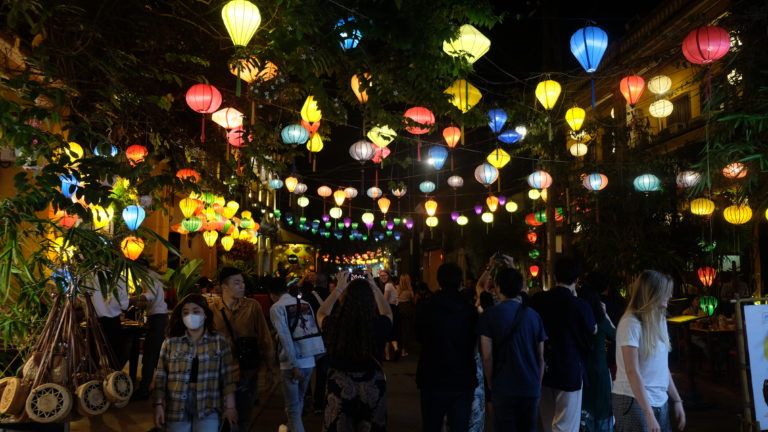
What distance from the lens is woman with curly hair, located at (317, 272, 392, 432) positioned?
5.00 m

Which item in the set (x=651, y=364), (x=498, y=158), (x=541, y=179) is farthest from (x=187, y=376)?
(x=541, y=179)

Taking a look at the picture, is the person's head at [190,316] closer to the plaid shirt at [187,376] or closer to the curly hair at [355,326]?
the plaid shirt at [187,376]

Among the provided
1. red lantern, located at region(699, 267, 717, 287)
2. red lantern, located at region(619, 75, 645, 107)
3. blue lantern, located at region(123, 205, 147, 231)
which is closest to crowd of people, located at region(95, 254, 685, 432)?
blue lantern, located at region(123, 205, 147, 231)

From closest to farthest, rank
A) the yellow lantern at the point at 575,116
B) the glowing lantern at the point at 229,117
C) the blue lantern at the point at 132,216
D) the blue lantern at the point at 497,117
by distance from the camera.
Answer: the blue lantern at the point at 132,216 < the glowing lantern at the point at 229,117 < the blue lantern at the point at 497,117 < the yellow lantern at the point at 575,116

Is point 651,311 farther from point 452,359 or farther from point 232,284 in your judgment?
point 232,284

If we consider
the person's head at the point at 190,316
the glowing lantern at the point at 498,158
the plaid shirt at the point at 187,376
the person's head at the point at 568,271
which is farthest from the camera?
the glowing lantern at the point at 498,158

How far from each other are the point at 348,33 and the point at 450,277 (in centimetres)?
287

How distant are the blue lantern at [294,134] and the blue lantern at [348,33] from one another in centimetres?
342

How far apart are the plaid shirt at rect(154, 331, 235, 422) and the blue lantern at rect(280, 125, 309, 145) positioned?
609 centimetres

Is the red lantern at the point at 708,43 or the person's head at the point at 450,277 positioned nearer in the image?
the person's head at the point at 450,277

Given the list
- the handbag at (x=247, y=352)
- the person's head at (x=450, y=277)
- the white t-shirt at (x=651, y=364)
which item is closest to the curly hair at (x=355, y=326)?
the person's head at (x=450, y=277)

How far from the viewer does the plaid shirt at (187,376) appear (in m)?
4.65

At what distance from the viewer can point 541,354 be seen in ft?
17.1

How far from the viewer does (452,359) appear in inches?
203
